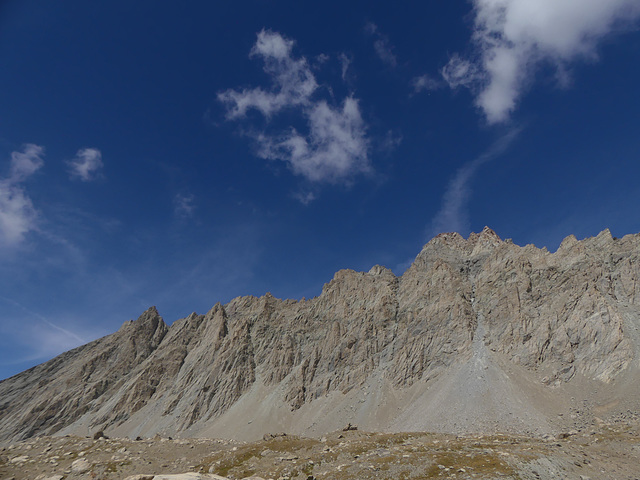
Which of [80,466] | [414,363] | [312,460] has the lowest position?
[312,460]

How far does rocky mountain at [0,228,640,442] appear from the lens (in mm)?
98188

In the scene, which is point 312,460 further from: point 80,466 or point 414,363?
point 414,363

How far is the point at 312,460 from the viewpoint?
1465 inches

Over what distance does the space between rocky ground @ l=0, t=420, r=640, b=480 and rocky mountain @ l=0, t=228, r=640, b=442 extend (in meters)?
54.0

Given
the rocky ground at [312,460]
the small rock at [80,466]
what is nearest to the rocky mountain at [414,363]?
the rocky ground at [312,460]

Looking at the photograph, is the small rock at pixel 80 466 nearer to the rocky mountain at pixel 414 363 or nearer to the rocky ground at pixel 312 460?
the rocky ground at pixel 312 460

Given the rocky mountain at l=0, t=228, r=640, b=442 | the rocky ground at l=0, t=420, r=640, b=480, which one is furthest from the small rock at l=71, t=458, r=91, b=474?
the rocky mountain at l=0, t=228, r=640, b=442

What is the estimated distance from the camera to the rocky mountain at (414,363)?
98.2 m

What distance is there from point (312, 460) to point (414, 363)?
104537 millimetres

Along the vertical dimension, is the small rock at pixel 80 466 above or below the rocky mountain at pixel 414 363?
below

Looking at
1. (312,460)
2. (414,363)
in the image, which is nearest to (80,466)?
(312,460)

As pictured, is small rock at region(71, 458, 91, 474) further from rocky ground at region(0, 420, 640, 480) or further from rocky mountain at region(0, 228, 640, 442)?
rocky mountain at region(0, 228, 640, 442)

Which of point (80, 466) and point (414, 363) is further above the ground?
point (414, 363)

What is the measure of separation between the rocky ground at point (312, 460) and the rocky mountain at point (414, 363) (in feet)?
177
